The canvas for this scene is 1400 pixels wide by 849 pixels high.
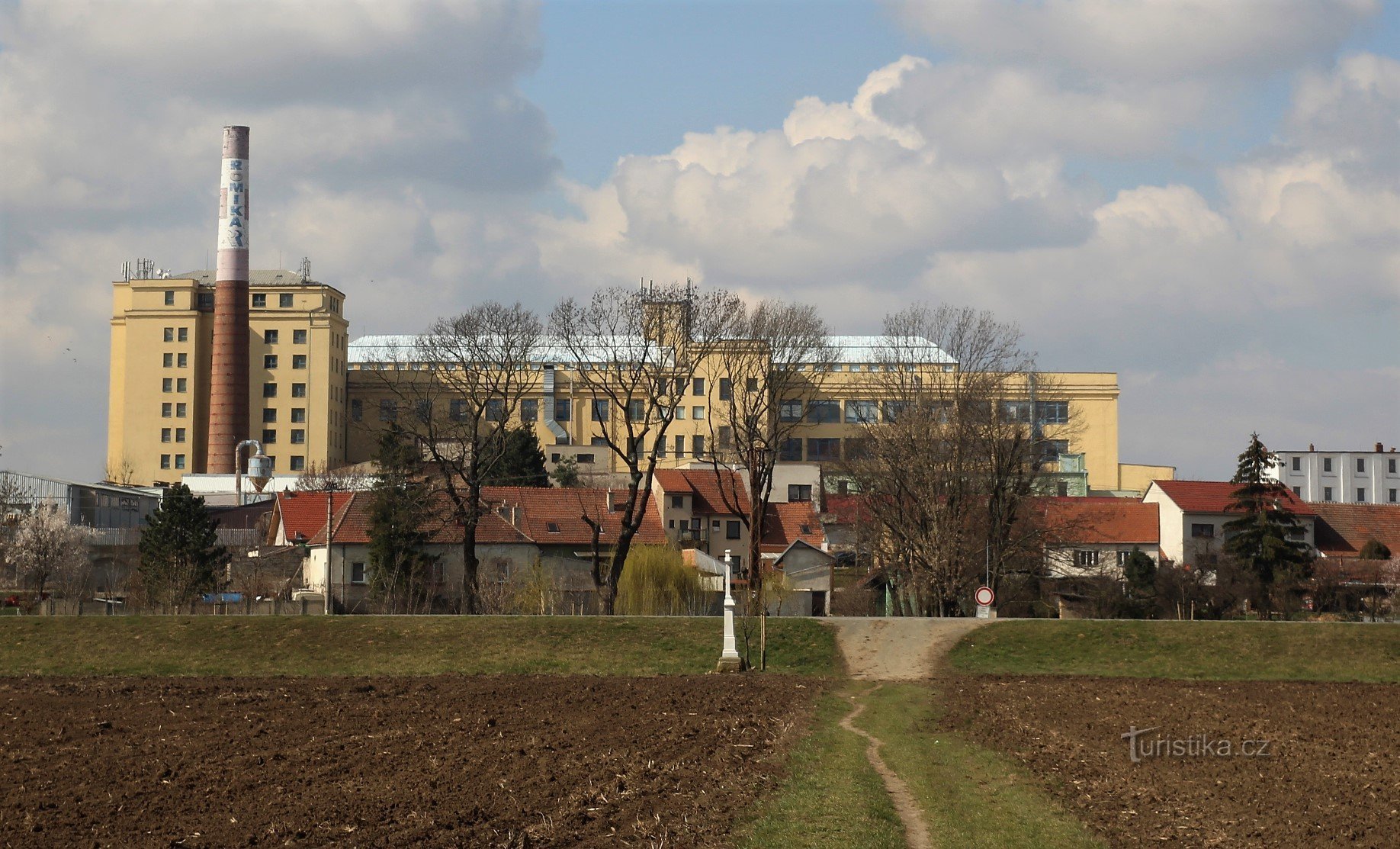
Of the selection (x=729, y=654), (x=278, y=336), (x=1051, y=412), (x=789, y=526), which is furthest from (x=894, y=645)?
(x=278, y=336)

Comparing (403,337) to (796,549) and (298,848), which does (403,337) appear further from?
(298,848)

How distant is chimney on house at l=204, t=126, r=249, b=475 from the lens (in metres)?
115

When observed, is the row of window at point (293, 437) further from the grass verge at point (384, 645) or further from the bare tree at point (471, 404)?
the grass verge at point (384, 645)

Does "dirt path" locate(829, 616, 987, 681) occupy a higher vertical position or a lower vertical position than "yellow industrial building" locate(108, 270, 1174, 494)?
lower

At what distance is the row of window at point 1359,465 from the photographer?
13962 cm

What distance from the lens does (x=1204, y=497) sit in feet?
297

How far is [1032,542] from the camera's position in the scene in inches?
2480

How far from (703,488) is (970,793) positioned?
7567 centimetres

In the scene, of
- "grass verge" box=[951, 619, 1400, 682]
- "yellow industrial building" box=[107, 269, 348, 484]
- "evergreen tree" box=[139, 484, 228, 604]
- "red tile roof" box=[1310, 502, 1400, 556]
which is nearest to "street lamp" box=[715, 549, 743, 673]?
"grass verge" box=[951, 619, 1400, 682]

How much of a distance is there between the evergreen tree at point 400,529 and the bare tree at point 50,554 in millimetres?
14825

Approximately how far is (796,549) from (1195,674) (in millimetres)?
38729

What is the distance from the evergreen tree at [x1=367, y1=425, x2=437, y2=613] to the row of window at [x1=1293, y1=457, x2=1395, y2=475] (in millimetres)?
101095

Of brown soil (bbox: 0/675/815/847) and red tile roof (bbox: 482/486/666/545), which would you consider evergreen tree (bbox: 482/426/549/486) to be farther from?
brown soil (bbox: 0/675/815/847)

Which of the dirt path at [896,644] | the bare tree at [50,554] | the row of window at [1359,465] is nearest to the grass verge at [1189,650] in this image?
the dirt path at [896,644]
